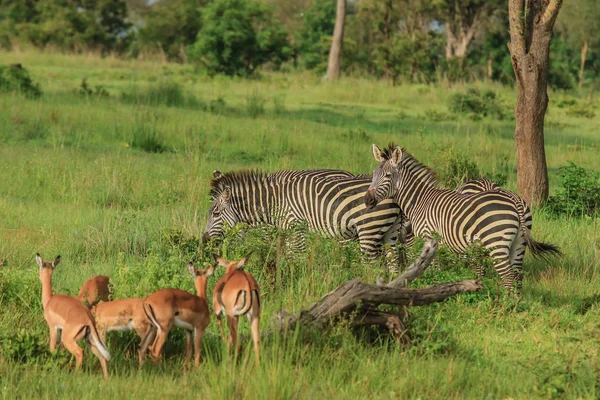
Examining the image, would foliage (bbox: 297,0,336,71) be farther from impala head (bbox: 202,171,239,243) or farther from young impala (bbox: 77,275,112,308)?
young impala (bbox: 77,275,112,308)

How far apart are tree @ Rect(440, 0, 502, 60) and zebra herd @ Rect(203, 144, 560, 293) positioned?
3154 centimetres

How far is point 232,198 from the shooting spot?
333 inches

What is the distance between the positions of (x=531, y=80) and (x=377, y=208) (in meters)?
3.81

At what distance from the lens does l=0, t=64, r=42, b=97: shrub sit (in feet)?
58.9

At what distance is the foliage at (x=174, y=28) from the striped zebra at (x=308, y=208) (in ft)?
116

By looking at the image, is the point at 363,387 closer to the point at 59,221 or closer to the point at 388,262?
the point at 388,262

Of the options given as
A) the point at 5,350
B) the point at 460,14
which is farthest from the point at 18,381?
the point at 460,14

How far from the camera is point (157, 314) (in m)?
5.06

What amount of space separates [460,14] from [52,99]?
84.2 feet

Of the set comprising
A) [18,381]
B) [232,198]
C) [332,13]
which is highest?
[332,13]

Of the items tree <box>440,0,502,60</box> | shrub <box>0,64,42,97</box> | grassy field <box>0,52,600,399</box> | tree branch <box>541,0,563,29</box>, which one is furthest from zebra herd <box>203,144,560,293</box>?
tree <box>440,0,502,60</box>

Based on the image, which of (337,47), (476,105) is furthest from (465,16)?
(476,105)

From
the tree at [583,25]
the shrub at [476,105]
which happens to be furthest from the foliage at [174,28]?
the shrub at [476,105]

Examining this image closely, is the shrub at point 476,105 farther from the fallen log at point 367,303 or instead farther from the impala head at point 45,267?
the impala head at point 45,267
